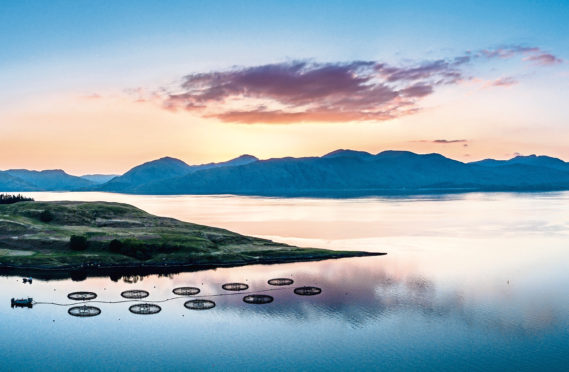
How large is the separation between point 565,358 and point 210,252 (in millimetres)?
134563

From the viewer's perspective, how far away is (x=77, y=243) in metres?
175

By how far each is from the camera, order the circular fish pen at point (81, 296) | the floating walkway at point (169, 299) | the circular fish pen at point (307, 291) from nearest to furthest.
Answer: the floating walkway at point (169, 299), the circular fish pen at point (81, 296), the circular fish pen at point (307, 291)

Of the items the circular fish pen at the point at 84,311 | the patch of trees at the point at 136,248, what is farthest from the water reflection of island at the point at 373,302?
the circular fish pen at the point at 84,311

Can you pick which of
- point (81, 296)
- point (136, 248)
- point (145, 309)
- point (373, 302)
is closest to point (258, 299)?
point (145, 309)

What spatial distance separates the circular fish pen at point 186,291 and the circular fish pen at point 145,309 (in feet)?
45.1

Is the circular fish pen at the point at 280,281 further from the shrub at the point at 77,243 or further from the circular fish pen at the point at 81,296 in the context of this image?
the shrub at the point at 77,243

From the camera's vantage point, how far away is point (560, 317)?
110375 mm

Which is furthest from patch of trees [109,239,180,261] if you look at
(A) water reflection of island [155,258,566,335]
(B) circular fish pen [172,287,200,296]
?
(B) circular fish pen [172,287,200,296]

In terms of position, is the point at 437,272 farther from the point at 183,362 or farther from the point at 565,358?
the point at 183,362

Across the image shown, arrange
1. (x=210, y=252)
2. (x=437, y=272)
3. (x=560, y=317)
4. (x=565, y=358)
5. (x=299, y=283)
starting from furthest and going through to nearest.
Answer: (x=210, y=252) → (x=437, y=272) → (x=299, y=283) → (x=560, y=317) → (x=565, y=358)

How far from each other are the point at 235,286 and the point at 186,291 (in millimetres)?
15788

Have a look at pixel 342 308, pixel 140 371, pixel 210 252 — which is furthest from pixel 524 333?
pixel 210 252

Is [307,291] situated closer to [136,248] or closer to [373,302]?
[373,302]

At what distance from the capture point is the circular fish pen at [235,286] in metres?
136
